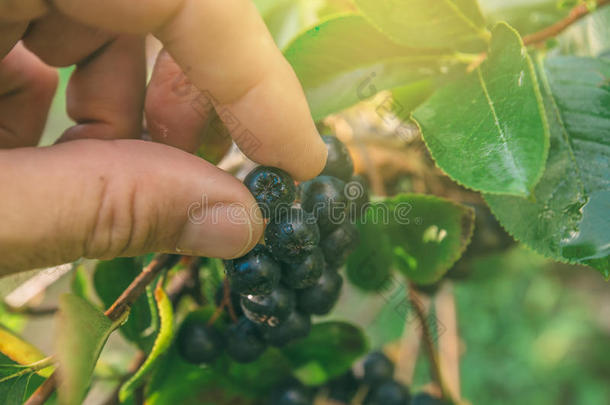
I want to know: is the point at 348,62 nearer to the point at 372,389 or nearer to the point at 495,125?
the point at 495,125

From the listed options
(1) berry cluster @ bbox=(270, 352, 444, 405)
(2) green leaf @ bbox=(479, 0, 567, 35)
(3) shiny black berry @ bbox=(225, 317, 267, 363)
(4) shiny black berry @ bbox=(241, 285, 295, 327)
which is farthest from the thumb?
(2) green leaf @ bbox=(479, 0, 567, 35)

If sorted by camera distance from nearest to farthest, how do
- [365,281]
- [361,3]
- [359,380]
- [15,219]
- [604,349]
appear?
[15,219] → [361,3] → [365,281] → [359,380] → [604,349]

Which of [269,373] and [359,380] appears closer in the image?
[269,373]

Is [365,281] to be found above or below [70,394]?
below

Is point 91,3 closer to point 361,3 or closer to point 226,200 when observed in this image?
point 226,200

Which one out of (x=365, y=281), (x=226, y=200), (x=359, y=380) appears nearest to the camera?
(x=226, y=200)

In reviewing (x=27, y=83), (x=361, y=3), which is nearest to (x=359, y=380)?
(x=361, y=3)
